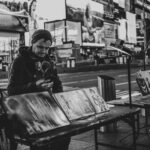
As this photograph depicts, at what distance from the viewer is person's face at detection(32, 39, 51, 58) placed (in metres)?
3.23

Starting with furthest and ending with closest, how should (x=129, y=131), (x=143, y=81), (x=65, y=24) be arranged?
(x=65, y=24)
(x=129, y=131)
(x=143, y=81)

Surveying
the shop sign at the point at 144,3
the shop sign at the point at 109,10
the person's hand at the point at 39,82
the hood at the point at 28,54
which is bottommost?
the person's hand at the point at 39,82

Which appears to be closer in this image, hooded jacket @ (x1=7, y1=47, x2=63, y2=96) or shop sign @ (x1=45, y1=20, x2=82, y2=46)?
hooded jacket @ (x1=7, y1=47, x2=63, y2=96)

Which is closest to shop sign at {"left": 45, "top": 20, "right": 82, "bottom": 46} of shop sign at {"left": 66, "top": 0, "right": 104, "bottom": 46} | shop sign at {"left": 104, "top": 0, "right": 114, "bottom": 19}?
shop sign at {"left": 66, "top": 0, "right": 104, "bottom": 46}

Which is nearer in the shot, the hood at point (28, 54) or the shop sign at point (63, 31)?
the hood at point (28, 54)

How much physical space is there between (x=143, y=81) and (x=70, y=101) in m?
2.33

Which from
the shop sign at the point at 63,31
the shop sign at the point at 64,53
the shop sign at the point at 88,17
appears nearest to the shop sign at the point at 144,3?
the shop sign at the point at 88,17

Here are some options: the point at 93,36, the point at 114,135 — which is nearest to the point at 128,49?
the point at 114,135

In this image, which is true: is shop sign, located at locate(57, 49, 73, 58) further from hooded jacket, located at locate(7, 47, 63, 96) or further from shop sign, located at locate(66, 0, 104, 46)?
hooded jacket, located at locate(7, 47, 63, 96)

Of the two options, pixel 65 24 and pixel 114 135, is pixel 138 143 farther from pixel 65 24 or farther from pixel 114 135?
pixel 65 24

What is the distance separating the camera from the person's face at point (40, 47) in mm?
3229

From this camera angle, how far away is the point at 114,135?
5.44 meters

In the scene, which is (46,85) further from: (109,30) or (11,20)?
(109,30)

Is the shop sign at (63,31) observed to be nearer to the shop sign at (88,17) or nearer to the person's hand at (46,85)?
the shop sign at (88,17)
